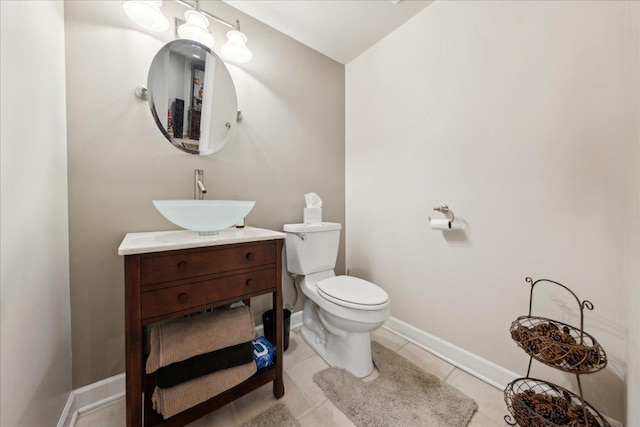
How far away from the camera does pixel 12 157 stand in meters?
0.65

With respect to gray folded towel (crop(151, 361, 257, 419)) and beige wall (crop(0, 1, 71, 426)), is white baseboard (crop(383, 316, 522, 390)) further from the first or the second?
beige wall (crop(0, 1, 71, 426))

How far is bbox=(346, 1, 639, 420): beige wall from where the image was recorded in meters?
0.92

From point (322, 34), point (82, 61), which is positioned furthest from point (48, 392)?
point (322, 34)

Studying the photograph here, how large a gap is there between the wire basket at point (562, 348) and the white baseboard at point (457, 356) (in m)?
0.38

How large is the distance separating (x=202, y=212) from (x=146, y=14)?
1028 mm

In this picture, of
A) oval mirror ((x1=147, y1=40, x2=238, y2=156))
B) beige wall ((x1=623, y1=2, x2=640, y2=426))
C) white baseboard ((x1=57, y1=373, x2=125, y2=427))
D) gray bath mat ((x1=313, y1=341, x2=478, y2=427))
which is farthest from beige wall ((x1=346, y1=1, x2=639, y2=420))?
white baseboard ((x1=57, y1=373, x2=125, y2=427))

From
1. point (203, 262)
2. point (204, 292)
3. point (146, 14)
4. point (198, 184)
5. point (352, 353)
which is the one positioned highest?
point (146, 14)

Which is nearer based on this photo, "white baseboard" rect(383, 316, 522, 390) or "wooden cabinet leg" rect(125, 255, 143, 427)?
"wooden cabinet leg" rect(125, 255, 143, 427)

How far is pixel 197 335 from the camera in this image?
0.94m

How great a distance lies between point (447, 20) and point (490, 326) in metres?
1.78

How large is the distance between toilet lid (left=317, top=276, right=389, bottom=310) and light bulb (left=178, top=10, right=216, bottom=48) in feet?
5.14

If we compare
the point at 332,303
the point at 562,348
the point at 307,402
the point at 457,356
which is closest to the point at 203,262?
the point at 332,303

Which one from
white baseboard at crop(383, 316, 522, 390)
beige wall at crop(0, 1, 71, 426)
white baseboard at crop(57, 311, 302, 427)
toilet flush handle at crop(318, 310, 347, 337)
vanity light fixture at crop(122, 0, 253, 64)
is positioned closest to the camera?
beige wall at crop(0, 1, 71, 426)

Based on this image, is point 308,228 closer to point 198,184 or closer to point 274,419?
point 198,184
